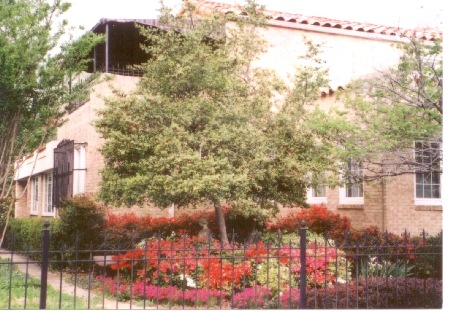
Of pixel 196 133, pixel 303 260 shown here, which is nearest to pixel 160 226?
pixel 196 133

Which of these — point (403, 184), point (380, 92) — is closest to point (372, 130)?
point (380, 92)

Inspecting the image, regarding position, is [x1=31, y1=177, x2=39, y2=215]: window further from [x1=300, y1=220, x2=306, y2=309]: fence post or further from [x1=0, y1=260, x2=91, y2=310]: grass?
[x1=300, y1=220, x2=306, y2=309]: fence post

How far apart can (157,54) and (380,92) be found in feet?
16.0

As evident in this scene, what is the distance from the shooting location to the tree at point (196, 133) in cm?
1066

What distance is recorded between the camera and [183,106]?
11.1m

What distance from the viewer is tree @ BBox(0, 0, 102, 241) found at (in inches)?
390

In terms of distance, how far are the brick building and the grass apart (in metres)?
2.79

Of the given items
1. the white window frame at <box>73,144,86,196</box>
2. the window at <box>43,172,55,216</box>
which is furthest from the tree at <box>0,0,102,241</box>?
the window at <box>43,172,55,216</box>

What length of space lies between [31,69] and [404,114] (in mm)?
7273

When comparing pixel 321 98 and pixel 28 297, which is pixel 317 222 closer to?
pixel 321 98

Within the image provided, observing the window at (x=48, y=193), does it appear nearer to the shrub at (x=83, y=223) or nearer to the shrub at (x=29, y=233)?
the shrub at (x=29, y=233)

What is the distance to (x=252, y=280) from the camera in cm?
991

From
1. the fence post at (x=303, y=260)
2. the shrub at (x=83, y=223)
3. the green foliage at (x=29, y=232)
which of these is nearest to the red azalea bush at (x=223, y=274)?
the fence post at (x=303, y=260)

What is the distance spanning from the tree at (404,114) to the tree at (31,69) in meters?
5.76
